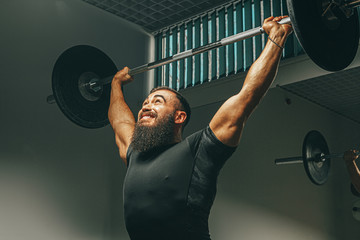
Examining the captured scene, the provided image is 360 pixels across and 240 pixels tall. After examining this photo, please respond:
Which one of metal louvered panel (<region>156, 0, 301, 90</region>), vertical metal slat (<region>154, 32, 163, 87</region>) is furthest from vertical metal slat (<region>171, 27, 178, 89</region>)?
vertical metal slat (<region>154, 32, 163, 87</region>)

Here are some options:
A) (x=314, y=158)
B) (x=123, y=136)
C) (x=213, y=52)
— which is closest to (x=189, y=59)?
(x=213, y=52)

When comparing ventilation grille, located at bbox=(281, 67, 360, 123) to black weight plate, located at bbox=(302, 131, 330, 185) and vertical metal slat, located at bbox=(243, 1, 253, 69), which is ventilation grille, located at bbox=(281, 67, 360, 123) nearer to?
black weight plate, located at bbox=(302, 131, 330, 185)

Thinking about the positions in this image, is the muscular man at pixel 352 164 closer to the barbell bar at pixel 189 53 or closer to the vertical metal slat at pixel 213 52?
the vertical metal slat at pixel 213 52

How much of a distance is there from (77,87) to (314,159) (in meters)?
1.93

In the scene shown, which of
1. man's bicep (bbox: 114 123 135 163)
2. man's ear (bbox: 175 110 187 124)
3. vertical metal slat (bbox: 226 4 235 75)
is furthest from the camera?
vertical metal slat (bbox: 226 4 235 75)

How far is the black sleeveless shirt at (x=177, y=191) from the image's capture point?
1.42m

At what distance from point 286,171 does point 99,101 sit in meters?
1.95

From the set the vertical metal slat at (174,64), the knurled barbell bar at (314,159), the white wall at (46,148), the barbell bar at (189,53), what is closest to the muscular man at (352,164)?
the knurled barbell bar at (314,159)

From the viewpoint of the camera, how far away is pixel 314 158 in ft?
11.2

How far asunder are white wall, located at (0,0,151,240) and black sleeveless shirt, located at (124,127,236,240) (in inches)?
55.1

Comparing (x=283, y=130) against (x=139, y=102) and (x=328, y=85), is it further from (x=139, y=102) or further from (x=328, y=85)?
(x=139, y=102)

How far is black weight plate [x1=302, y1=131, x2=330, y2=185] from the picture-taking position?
11.0 ft

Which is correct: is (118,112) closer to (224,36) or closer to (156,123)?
(156,123)

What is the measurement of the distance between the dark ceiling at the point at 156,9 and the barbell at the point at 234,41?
99cm
